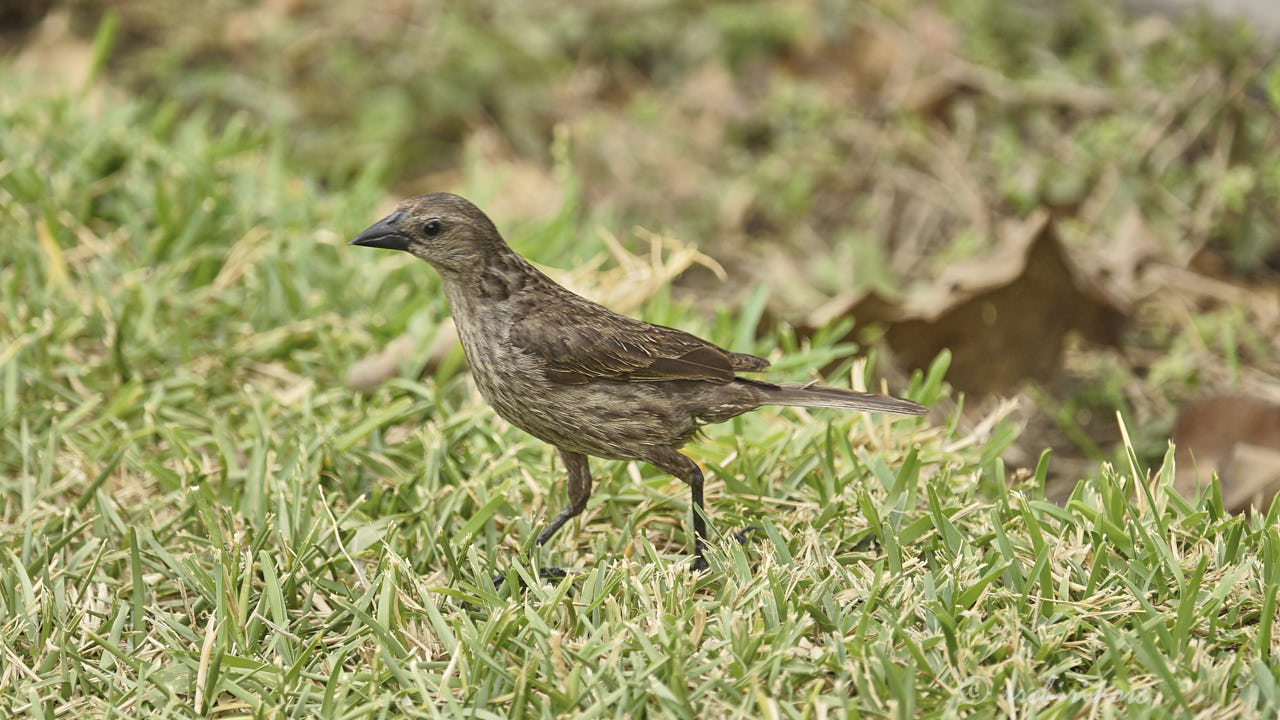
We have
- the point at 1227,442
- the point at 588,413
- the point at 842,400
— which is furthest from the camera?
the point at 1227,442

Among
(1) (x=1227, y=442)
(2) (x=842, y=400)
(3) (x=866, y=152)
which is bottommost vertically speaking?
(3) (x=866, y=152)

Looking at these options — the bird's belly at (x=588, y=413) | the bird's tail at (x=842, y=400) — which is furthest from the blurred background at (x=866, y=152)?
the bird's belly at (x=588, y=413)

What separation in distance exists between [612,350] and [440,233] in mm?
543

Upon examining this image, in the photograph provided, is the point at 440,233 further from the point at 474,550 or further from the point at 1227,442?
the point at 1227,442

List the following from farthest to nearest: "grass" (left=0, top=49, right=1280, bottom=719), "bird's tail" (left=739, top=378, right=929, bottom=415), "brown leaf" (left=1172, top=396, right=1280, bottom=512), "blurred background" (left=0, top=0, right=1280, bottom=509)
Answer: "blurred background" (left=0, top=0, right=1280, bottom=509)
"brown leaf" (left=1172, top=396, right=1280, bottom=512)
"bird's tail" (left=739, top=378, right=929, bottom=415)
"grass" (left=0, top=49, right=1280, bottom=719)

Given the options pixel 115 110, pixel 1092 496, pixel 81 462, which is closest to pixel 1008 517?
pixel 1092 496

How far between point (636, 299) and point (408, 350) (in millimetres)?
897

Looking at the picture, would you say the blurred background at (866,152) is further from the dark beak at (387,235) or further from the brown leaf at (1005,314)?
the dark beak at (387,235)

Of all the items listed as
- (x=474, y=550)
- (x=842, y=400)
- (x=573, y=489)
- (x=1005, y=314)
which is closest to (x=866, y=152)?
(x=1005, y=314)

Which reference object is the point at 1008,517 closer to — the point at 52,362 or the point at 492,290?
the point at 492,290

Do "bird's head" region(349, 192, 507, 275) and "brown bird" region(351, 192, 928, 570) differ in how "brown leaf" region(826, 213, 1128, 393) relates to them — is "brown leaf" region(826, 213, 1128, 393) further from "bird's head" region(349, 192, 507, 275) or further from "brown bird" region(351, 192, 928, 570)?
"bird's head" region(349, 192, 507, 275)

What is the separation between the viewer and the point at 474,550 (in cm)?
325

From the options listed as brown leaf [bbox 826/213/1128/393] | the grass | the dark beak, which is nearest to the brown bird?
the dark beak

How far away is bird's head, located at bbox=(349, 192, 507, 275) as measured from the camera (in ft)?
10.6
